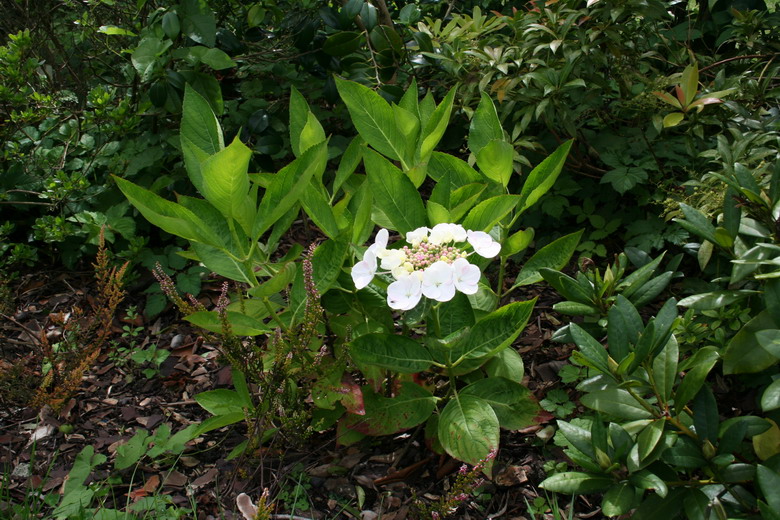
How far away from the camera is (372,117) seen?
1670mm

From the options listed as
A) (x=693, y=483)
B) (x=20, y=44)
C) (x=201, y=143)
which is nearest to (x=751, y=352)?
(x=693, y=483)

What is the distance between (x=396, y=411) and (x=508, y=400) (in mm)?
331

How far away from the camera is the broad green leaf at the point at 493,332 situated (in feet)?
5.19

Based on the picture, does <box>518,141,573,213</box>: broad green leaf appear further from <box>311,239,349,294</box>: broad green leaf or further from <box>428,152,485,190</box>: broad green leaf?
<box>311,239,349,294</box>: broad green leaf

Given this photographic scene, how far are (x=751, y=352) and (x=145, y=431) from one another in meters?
1.88

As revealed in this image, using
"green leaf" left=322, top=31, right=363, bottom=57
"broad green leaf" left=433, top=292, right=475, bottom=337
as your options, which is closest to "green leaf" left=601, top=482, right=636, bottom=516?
"broad green leaf" left=433, top=292, right=475, bottom=337

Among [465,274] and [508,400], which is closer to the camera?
[465,274]

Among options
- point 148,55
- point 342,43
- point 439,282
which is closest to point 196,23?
point 148,55

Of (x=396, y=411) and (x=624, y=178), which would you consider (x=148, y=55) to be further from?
(x=624, y=178)

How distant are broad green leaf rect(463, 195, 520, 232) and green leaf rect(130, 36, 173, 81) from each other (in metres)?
1.63

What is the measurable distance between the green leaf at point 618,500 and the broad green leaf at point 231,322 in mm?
980

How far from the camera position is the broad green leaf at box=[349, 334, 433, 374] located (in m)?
1.59

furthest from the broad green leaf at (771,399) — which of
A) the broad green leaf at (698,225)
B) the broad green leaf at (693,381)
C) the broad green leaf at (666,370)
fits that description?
the broad green leaf at (698,225)

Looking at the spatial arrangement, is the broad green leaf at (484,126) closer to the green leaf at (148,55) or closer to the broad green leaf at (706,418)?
the broad green leaf at (706,418)
